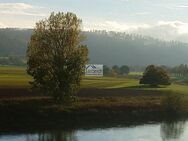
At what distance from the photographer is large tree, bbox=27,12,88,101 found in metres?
61.0

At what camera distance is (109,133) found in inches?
2149

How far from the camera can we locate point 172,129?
61125 millimetres

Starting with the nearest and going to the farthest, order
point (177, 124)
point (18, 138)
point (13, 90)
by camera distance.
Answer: point (18, 138)
point (177, 124)
point (13, 90)

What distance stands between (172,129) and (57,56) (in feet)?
60.6

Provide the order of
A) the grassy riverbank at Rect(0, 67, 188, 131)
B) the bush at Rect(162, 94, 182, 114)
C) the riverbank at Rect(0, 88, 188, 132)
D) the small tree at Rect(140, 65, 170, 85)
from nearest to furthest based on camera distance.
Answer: the riverbank at Rect(0, 88, 188, 132)
the grassy riverbank at Rect(0, 67, 188, 131)
the bush at Rect(162, 94, 182, 114)
the small tree at Rect(140, 65, 170, 85)

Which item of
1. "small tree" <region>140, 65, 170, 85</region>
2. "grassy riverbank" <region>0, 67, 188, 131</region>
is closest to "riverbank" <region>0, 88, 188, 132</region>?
"grassy riverbank" <region>0, 67, 188, 131</region>

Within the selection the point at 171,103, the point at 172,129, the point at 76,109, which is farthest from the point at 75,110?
the point at 171,103

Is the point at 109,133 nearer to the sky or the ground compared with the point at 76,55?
nearer to the ground

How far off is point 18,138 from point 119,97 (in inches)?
1151

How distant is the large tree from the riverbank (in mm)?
2748

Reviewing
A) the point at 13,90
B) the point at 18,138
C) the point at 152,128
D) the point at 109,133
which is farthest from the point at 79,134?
the point at 13,90

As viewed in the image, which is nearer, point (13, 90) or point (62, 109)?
point (62, 109)

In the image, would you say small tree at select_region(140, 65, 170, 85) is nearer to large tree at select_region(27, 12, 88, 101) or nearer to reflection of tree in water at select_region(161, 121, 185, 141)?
reflection of tree in water at select_region(161, 121, 185, 141)

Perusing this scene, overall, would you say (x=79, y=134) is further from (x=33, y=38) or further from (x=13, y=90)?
(x=13, y=90)
